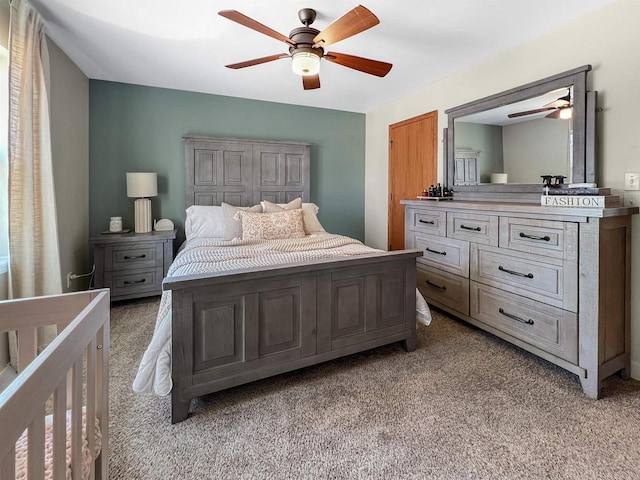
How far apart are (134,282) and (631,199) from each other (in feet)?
13.2

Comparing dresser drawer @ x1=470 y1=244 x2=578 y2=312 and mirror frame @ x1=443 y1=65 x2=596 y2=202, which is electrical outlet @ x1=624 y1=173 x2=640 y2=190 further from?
dresser drawer @ x1=470 y1=244 x2=578 y2=312

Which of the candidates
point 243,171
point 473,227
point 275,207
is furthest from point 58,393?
point 243,171

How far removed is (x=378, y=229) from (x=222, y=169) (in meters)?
2.26

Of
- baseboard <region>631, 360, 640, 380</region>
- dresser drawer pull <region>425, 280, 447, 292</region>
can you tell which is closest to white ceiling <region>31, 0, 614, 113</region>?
dresser drawer pull <region>425, 280, 447, 292</region>

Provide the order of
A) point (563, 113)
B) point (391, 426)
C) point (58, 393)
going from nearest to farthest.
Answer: point (58, 393), point (391, 426), point (563, 113)

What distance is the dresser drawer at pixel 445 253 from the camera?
2668 mm

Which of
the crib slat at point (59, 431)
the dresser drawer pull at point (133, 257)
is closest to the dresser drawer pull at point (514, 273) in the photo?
the crib slat at point (59, 431)

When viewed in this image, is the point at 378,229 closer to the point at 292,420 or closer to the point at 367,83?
the point at 367,83

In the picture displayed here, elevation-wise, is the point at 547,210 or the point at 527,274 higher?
the point at 547,210

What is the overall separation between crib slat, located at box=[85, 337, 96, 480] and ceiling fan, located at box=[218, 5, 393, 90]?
1.79 metres

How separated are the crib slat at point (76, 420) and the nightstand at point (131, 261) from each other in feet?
9.14

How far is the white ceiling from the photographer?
217cm

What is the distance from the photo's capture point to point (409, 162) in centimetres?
407

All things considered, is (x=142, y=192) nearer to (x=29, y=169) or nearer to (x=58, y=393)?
(x=29, y=169)
